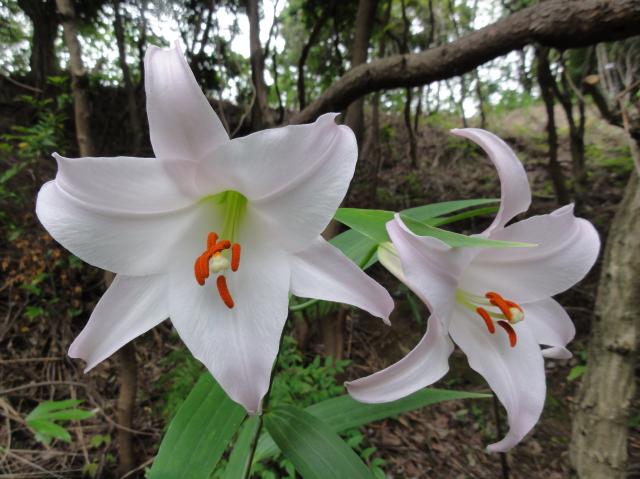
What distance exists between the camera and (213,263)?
0.59 meters

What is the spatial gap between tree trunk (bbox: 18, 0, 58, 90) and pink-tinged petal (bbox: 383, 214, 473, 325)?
3102 millimetres

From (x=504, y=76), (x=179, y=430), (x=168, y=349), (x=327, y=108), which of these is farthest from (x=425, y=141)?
(x=179, y=430)

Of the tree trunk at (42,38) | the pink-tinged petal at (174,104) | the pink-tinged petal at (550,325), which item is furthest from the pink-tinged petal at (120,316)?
the tree trunk at (42,38)

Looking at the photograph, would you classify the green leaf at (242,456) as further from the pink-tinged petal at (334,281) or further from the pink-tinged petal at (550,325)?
the pink-tinged petal at (550,325)

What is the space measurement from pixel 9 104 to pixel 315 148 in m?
3.66

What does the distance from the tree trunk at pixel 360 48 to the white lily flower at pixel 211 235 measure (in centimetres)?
Result: 176

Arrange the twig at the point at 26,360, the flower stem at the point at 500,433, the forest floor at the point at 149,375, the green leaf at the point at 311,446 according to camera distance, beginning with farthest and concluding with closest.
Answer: the twig at the point at 26,360, the forest floor at the point at 149,375, the flower stem at the point at 500,433, the green leaf at the point at 311,446

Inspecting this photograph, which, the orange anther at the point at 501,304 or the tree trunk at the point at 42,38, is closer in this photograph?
the orange anther at the point at 501,304

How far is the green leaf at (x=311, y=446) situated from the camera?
0.70m

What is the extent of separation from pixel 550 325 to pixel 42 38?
11.4 feet

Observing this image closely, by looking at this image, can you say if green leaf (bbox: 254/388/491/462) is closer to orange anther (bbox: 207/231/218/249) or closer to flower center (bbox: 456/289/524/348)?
flower center (bbox: 456/289/524/348)

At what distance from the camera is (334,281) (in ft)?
1.72

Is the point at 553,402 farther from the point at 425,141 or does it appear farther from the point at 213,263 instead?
the point at 425,141

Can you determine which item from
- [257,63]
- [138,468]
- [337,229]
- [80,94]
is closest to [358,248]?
[80,94]
